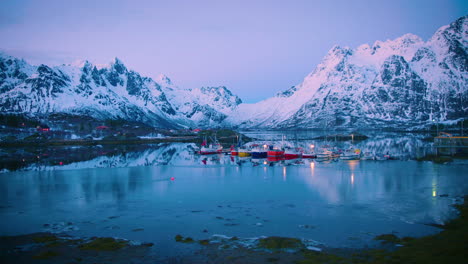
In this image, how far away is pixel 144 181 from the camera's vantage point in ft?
158

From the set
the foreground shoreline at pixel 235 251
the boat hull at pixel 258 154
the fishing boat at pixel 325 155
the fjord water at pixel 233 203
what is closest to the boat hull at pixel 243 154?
the boat hull at pixel 258 154

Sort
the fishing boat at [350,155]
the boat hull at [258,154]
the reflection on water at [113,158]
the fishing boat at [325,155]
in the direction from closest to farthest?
the reflection on water at [113,158] < the fishing boat at [350,155] < the fishing boat at [325,155] < the boat hull at [258,154]

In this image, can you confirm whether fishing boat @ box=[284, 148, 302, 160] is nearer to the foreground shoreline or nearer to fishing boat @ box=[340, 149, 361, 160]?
fishing boat @ box=[340, 149, 361, 160]

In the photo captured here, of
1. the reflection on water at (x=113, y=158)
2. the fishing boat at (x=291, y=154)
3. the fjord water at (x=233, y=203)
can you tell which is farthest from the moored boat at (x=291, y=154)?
Answer: the fjord water at (x=233, y=203)

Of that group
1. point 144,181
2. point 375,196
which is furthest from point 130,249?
point 144,181

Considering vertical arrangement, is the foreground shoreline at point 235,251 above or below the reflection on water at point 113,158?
below

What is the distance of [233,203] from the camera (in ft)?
113

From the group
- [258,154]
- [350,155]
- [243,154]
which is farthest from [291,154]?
[243,154]

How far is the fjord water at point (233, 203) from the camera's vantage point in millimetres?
25250

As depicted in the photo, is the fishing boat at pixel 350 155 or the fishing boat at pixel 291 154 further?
the fishing boat at pixel 291 154

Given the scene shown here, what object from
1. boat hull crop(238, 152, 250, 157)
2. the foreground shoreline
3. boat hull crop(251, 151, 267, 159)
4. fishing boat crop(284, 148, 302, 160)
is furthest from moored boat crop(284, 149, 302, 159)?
the foreground shoreline

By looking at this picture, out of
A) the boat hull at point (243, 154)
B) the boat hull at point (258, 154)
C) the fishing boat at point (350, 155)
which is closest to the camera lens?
the fishing boat at point (350, 155)

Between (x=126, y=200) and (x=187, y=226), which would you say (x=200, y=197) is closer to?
(x=126, y=200)

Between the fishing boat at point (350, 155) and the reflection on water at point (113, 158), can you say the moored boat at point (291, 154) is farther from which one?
the fishing boat at point (350, 155)
